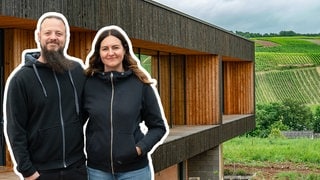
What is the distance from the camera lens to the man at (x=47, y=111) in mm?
3123

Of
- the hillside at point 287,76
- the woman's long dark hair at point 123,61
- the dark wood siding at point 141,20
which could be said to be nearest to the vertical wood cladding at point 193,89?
the dark wood siding at point 141,20

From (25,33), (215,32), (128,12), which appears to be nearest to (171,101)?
(215,32)

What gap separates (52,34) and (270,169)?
992 inches

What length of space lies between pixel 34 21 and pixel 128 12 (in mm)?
3016

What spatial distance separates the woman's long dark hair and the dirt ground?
2098 centimetres

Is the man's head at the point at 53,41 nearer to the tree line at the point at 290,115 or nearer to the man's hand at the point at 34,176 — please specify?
the man's hand at the point at 34,176

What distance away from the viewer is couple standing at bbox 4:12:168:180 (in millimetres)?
3146

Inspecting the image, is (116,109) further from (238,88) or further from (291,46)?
(291,46)

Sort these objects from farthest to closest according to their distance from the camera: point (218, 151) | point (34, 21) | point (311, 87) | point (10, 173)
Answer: point (311, 87) → point (218, 151) → point (10, 173) → point (34, 21)

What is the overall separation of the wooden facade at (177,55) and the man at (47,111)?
12.3 feet

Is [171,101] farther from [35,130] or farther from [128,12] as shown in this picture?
[35,130]

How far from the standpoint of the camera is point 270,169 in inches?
1086

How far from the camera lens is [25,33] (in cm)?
863

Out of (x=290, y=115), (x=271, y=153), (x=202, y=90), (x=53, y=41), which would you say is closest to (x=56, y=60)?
(x=53, y=41)
